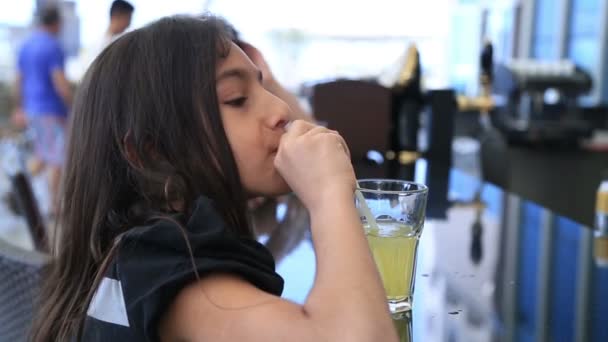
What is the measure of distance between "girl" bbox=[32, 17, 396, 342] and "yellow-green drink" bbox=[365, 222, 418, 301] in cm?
12

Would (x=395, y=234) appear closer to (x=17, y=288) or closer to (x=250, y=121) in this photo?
(x=250, y=121)

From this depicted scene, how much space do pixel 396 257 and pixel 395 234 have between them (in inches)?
1.0

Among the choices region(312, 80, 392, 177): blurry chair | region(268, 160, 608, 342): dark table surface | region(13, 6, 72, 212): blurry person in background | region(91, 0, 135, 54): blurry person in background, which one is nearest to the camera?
region(268, 160, 608, 342): dark table surface

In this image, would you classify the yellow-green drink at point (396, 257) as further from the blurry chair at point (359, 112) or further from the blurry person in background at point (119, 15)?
the blurry person in background at point (119, 15)

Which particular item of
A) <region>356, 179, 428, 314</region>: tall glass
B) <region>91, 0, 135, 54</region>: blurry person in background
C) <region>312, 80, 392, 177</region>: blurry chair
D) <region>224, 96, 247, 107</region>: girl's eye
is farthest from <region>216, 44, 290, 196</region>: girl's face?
<region>91, 0, 135, 54</region>: blurry person in background

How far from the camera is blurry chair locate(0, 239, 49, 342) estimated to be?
72cm

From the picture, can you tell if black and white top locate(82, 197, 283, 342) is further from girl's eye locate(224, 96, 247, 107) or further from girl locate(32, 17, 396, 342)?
girl's eye locate(224, 96, 247, 107)

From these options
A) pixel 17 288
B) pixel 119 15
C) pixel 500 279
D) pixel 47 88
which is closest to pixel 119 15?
pixel 119 15

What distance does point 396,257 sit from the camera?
694 millimetres

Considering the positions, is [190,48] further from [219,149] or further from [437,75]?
[437,75]

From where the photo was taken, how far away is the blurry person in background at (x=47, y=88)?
11.4ft

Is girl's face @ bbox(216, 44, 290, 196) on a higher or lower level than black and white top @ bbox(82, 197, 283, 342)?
higher

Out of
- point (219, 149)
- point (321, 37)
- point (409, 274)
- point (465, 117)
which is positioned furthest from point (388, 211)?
point (321, 37)

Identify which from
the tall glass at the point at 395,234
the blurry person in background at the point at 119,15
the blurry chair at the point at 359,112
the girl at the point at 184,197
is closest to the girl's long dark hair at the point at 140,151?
the girl at the point at 184,197
